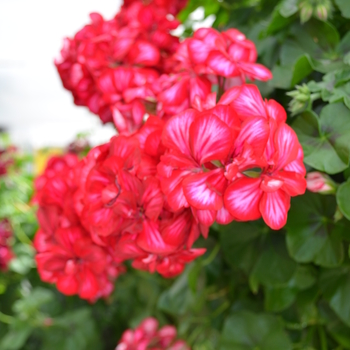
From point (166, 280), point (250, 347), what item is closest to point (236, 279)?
point (250, 347)

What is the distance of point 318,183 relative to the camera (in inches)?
11.5

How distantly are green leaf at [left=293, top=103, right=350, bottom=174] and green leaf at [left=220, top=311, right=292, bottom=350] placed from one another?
24cm

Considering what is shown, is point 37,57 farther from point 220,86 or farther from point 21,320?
point 220,86

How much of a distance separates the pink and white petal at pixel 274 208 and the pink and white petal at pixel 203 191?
28mm

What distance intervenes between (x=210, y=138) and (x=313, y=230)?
195 mm

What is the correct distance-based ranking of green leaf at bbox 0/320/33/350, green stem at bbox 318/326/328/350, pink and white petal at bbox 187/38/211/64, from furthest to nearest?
green leaf at bbox 0/320/33/350, green stem at bbox 318/326/328/350, pink and white petal at bbox 187/38/211/64

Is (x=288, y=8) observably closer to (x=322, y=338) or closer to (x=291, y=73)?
(x=291, y=73)

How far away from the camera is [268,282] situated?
1.22 feet

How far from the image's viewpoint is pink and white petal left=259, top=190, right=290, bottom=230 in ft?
0.75

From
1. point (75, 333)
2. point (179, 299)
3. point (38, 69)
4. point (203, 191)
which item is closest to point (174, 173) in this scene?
point (203, 191)

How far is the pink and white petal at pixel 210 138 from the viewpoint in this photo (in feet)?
0.72

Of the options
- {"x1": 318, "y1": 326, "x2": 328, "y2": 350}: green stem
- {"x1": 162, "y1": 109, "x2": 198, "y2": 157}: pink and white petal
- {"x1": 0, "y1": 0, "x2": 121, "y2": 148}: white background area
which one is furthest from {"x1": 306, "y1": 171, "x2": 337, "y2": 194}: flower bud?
{"x1": 0, "y1": 0, "x2": 121, "y2": 148}: white background area

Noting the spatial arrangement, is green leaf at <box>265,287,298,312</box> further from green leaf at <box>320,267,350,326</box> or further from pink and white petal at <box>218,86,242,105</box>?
pink and white petal at <box>218,86,242,105</box>

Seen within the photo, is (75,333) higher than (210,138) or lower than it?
→ lower
